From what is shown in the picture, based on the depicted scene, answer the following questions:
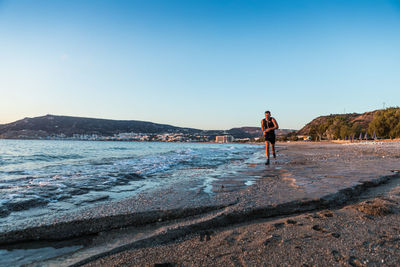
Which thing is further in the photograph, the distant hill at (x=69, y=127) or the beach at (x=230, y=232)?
the distant hill at (x=69, y=127)

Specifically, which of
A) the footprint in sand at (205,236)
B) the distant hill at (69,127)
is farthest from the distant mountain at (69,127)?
the footprint in sand at (205,236)

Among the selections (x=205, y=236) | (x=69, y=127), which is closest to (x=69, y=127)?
(x=69, y=127)

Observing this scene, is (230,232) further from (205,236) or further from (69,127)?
(69,127)

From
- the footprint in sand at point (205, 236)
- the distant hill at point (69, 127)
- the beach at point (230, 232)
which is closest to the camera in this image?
the beach at point (230, 232)

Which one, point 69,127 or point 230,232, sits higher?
point 69,127

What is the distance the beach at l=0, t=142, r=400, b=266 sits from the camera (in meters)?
1.73

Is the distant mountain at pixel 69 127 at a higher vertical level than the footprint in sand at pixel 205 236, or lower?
higher

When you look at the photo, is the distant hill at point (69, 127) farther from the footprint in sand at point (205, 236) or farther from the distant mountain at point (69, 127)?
the footprint in sand at point (205, 236)

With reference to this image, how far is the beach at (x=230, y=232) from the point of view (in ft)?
5.69

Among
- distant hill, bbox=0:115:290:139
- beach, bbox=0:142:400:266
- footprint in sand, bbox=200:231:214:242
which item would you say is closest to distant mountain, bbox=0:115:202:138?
distant hill, bbox=0:115:290:139

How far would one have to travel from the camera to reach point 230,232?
7.52 feet

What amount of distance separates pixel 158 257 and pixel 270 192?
2541 mm

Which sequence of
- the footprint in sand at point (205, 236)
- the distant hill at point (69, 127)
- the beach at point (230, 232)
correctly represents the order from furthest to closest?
the distant hill at point (69, 127), the footprint in sand at point (205, 236), the beach at point (230, 232)

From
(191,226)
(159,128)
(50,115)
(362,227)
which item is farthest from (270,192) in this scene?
(159,128)
